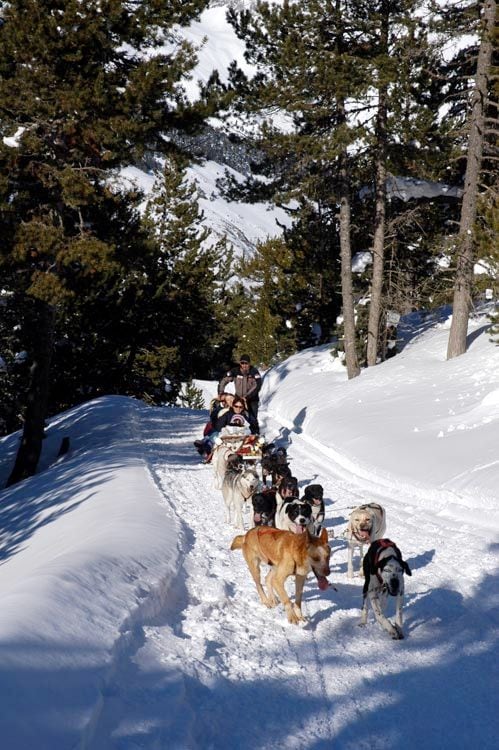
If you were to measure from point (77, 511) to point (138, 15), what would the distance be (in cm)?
1034

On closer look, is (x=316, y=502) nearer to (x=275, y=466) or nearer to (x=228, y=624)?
(x=275, y=466)

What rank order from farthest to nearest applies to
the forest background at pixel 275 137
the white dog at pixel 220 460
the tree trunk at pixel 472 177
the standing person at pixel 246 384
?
the tree trunk at pixel 472 177, the standing person at pixel 246 384, the forest background at pixel 275 137, the white dog at pixel 220 460

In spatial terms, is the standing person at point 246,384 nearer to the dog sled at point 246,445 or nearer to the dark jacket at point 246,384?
the dark jacket at point 246,384

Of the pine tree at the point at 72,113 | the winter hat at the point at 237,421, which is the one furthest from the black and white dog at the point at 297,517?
the pine tree at the point at 72,113

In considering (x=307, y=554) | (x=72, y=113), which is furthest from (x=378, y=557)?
(x=72, y=113)

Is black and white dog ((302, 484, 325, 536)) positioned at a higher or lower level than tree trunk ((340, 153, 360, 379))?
lower

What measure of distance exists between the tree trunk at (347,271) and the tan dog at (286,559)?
49.7 ft

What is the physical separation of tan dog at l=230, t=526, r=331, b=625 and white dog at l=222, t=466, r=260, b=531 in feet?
9.70

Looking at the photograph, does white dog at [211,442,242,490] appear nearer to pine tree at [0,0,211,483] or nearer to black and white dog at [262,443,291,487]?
black and white dog at [262,443,291,487]

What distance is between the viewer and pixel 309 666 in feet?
17.0

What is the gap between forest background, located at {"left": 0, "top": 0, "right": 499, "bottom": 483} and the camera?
1443 centimetres

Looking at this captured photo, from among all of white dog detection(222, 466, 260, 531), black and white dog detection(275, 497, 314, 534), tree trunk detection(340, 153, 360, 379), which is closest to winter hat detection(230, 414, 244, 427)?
white dog detection(222, 466, 260, 531)

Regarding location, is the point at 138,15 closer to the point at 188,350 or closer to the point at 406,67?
the point at 406,67

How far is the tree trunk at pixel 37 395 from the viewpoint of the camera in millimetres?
Answer: 16734
